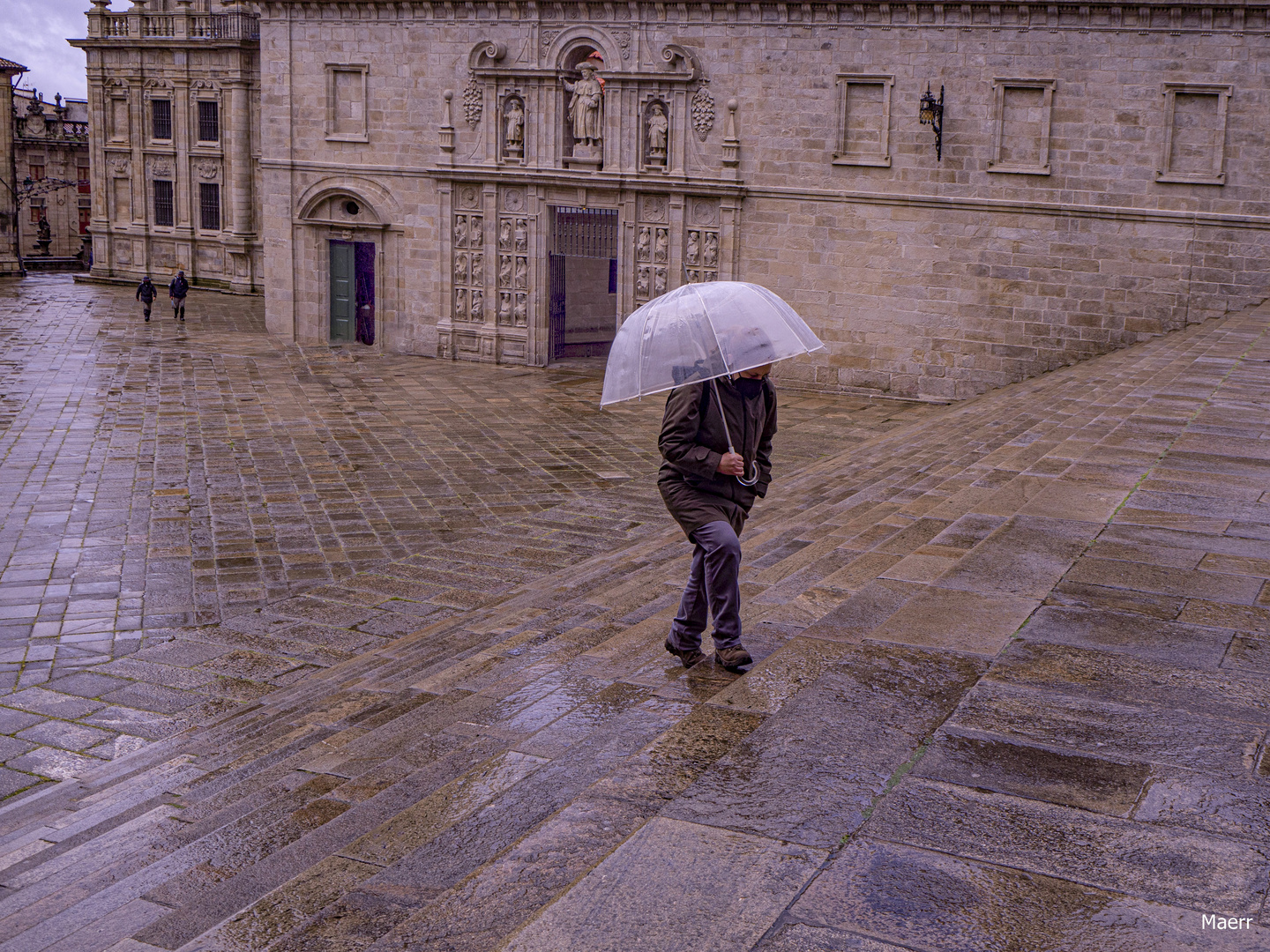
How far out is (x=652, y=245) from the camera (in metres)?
22.8

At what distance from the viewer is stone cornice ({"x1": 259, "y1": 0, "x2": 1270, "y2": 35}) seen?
18.3 m

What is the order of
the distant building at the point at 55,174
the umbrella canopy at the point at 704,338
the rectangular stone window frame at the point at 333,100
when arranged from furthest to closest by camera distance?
the distant building at the point at 55,174 → the rectangular stone window frame at the point at 333,100 → the umbrella canopy at the point at 704,338

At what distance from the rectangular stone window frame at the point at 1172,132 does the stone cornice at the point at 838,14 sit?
0.77 meters

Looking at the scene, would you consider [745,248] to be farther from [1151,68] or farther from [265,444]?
[265,444]

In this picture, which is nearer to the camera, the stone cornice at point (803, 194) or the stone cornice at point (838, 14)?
the stone cornice at point (838, 14)

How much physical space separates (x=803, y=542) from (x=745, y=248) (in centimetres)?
1316

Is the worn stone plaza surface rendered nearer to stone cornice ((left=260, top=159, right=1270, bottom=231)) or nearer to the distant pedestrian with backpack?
stone cornice ((left=260, top=159, right=1270, bottom=231))

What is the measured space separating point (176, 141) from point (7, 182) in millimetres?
7104

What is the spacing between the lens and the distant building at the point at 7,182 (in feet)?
136

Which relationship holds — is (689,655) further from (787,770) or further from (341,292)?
(341,292)

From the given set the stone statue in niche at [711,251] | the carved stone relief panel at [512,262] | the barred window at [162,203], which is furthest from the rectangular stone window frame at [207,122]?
the stone statue in niche at [711,251]

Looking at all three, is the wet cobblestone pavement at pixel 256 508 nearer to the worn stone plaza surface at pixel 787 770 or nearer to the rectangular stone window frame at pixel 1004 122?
the worn stone plaza surface at pixel 787 770

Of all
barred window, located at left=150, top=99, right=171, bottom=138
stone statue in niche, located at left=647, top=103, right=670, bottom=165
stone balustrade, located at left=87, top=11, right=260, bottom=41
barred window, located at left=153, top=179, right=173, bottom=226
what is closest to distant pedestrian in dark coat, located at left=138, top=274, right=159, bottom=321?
stone balustrade, located at left=87, top=11, right=260, bottom=41

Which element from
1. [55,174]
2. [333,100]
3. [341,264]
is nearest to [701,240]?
[341,264]
